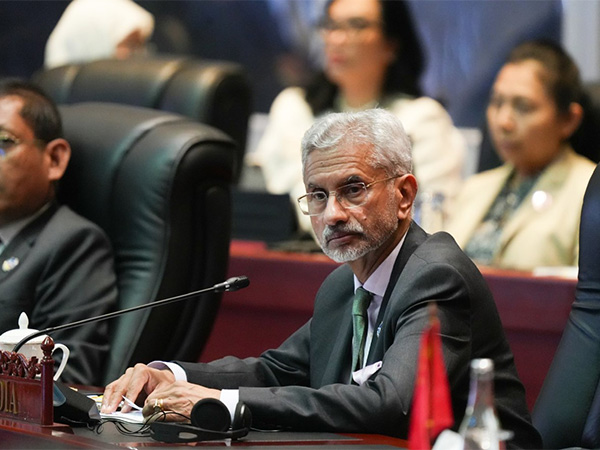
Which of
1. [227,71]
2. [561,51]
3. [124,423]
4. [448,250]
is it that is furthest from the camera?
[227,71]

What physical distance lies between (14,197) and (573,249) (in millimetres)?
1797

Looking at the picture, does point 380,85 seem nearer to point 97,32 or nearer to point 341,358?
point 97,32

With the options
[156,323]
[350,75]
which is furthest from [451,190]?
[156,323]

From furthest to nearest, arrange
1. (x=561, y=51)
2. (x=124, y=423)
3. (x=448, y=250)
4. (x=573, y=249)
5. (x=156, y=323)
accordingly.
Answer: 1. (x=561, y=51)
2. (x=573, y=249)
3. (x=156, y=323)
4. (x=448, y=250)
5. (x=124, y=423)

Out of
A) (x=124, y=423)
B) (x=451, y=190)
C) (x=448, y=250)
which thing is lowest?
(x=451, y=190)

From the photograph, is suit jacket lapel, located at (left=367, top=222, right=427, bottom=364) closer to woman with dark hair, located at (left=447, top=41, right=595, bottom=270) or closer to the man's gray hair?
the man's gray hair

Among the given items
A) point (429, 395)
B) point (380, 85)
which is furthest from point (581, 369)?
point (380, 85)

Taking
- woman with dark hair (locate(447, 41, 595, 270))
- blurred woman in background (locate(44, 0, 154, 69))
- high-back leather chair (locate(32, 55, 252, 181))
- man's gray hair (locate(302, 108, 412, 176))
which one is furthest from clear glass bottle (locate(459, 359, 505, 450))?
blurred woman in background (locate(44, 0, 154, 69))

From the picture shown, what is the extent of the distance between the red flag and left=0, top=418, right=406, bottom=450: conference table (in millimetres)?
332

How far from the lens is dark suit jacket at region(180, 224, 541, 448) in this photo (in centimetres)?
193

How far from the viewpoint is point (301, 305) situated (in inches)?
149

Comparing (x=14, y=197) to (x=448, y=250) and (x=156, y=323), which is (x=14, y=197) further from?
(x=448, y=250)

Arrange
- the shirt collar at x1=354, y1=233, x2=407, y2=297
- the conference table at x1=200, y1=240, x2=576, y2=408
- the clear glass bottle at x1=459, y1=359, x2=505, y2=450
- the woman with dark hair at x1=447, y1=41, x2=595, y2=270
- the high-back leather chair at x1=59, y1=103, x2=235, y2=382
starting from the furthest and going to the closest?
the woman with dark hair at x1=447, y1=41, x2=595, y2=270 → the conference table at x1=200, y1=240, x2=576, y2=408 → the high-back leather chair at x1=59, y1=103, x2=235, y2=382 → the shirt collar at x1=354, y1=233, x2=407, y2=297 → the clear glass bottle at x1=459, y1=359, x2=505, y2=450

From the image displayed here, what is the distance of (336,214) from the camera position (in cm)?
217
